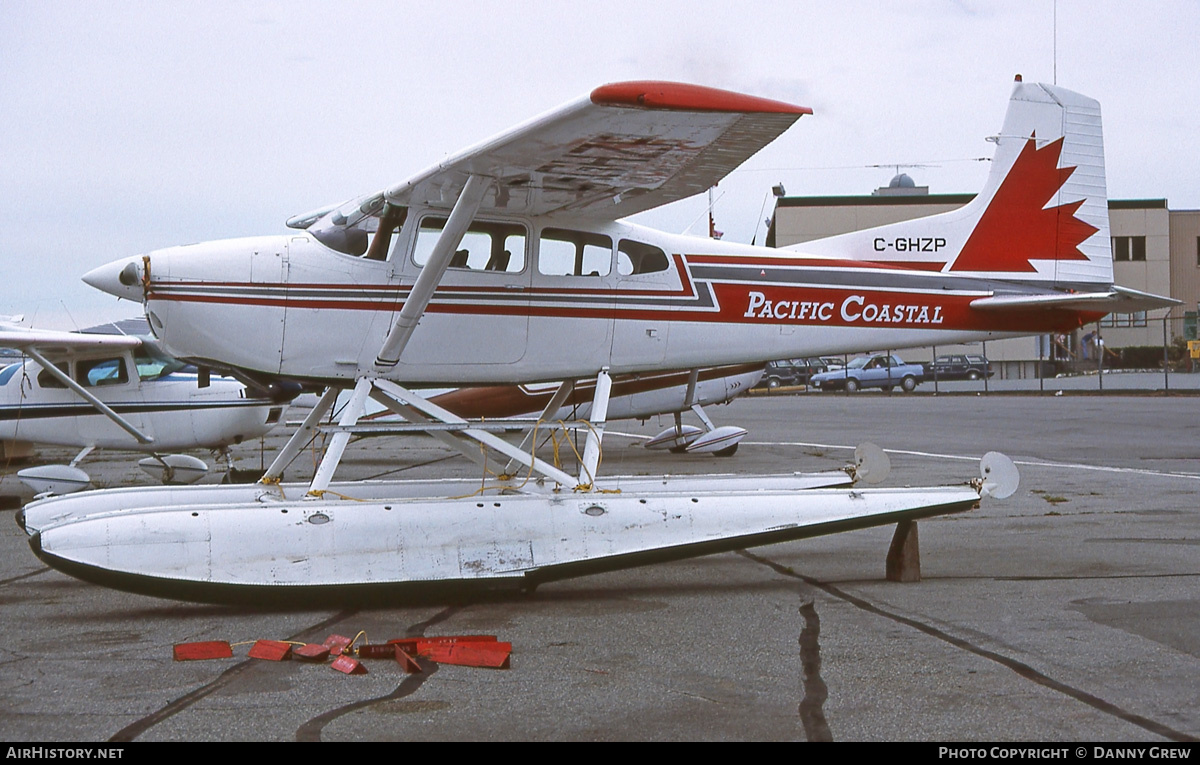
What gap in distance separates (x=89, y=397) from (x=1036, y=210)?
33.9ft

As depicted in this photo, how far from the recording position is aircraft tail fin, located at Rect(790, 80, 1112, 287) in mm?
8312

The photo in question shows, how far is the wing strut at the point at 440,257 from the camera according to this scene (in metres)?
6.24

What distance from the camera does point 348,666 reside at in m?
4.43

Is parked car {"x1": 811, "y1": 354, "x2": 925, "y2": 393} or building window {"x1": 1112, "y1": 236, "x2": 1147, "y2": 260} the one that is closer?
parked car {"x1": 811, "y1": 354, "x2": 925, "y2": 393}

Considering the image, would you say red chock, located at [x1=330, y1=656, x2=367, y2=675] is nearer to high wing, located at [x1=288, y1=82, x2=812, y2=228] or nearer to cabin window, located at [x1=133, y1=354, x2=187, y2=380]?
high wing, located at [x1=288, y1=82, x2=812, y2=228]

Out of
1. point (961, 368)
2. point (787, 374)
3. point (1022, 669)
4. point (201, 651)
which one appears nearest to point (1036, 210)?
point (1022, 669)

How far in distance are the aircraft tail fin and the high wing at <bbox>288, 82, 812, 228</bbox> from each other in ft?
6.69

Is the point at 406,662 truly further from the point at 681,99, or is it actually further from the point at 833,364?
the point at 833,364

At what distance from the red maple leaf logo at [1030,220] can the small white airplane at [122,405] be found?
8837 mm

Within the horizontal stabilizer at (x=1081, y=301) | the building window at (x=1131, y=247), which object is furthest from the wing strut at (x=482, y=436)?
the building window at (x=1131, y=247)

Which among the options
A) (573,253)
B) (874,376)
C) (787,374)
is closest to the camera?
(573,253)

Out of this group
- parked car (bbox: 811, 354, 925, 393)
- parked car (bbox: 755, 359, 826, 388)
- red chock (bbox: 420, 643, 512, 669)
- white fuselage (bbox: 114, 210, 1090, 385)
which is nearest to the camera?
red chock (bbox: 420, 643, 512, 669)

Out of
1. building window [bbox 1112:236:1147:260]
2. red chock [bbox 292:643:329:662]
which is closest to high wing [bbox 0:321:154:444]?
red chock [bbox 292:643:329:662]

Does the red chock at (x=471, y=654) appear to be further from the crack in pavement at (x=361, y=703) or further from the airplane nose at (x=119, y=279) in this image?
the airplane nose at (x=119, y=279)
